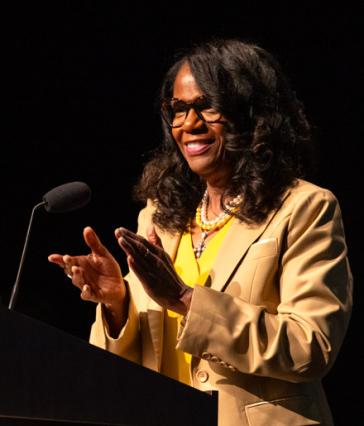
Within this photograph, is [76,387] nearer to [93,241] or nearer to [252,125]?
[93,241]

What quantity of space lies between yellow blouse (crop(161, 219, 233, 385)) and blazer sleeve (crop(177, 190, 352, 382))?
234mm

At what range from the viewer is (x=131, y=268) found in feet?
6.40

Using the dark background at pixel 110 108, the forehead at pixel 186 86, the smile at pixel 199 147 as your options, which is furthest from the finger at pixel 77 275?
the dark background at pixel 110 108

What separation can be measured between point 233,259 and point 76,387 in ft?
3.09

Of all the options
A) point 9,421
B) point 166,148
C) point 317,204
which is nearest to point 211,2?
point 166,148

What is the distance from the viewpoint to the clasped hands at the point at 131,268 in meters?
1.94

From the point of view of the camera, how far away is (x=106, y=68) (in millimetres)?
3783

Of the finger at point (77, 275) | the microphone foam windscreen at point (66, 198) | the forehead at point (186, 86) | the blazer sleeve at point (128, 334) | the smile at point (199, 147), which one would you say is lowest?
the blazer sleeve at point (128, 334)

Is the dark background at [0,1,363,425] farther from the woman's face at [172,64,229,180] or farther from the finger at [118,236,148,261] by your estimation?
the finger at [118,236,148,261]

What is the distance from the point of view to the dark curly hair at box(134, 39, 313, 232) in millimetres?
2385

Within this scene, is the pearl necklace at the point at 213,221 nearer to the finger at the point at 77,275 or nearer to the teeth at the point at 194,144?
the teeth at the point at 194,144

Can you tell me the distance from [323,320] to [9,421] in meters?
0.84

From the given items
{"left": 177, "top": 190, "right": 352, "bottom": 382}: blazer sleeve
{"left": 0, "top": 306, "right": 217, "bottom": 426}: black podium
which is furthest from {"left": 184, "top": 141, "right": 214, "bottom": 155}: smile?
{"left": 0, "top": 306, "right": 217, "bottom": 426}: black podium

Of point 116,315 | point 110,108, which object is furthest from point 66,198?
point 110,108
